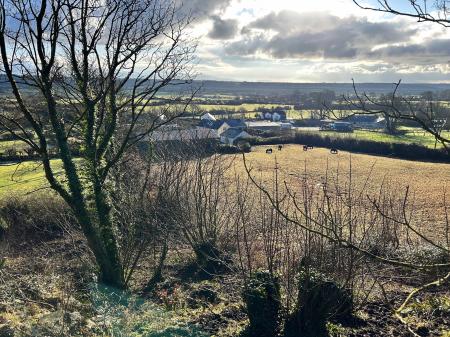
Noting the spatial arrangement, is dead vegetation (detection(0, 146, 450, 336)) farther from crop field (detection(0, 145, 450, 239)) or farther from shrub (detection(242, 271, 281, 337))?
crop field (detection(0, 145, 450, 239))

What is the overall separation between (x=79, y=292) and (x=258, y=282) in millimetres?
6157

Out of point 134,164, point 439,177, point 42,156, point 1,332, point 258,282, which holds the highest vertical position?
point 42,156

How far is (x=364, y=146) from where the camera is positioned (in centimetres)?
6488

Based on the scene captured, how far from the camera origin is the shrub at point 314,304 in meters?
7.99

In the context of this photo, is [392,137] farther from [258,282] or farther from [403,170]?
[258,282]

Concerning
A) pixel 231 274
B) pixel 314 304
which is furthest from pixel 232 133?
pixel 314 304

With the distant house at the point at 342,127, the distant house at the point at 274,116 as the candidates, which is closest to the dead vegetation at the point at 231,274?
the distant house at the point at 342,127

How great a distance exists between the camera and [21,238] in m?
21.7

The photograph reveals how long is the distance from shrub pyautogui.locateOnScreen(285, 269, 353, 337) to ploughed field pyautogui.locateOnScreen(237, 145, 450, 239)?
15.7m

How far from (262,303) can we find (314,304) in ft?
3.23

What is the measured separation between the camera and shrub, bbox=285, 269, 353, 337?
315 inches

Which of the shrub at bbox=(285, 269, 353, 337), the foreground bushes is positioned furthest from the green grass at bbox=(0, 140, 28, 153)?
the shrub at bbox=(285, 269, 353, 337)

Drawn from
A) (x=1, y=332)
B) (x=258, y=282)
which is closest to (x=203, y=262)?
(x=258, y=282)

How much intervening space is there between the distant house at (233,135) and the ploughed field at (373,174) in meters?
6.23
